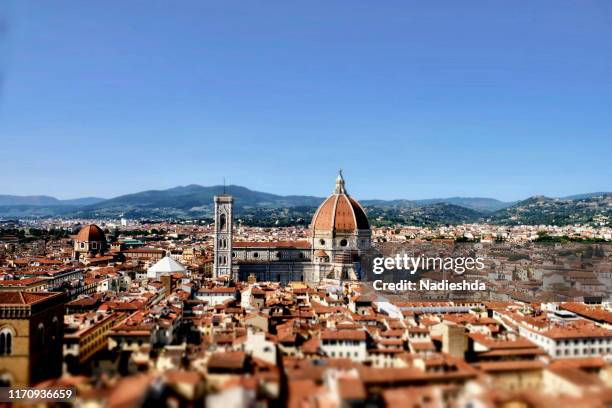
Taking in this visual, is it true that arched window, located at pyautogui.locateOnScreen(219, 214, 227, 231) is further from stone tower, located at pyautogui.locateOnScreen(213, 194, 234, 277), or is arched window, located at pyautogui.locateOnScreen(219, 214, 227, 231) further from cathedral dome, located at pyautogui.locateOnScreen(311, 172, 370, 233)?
cathedral dome, located at pyautogui.locateOnScreen(311, 172, 370, 233)

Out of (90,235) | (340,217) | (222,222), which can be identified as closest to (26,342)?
(222,222)

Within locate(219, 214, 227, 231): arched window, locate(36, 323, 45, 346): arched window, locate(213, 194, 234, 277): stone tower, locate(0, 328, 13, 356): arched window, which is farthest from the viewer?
locate(219, 214, 227, 231): arched window

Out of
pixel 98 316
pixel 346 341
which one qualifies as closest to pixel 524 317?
pixel 346 341

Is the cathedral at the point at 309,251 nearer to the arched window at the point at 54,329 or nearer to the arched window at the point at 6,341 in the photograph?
the arched window at the point at 54,329

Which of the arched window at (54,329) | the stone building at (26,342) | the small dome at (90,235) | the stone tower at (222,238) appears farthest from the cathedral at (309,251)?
the stone building at (26,342)

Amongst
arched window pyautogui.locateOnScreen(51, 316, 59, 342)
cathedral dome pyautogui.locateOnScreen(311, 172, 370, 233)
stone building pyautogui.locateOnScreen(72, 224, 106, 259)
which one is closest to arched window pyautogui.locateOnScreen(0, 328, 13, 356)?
arched window pyautogui.locateOnScreen(51, 316, 59, 342)
